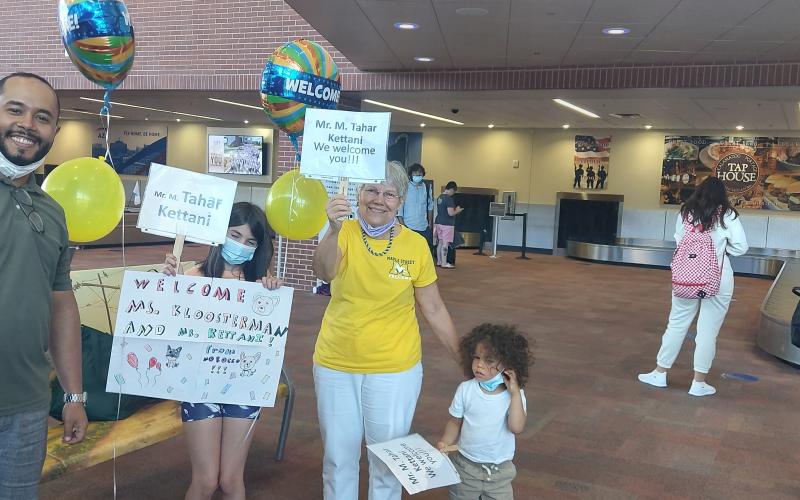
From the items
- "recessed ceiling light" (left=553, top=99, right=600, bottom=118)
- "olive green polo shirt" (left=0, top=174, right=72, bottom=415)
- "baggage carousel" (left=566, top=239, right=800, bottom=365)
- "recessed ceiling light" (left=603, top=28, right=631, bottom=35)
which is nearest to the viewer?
"olive green polo shirt" (left=0, top=174, right=72, bottom=415)

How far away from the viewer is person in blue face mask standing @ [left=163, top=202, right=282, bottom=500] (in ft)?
9.45

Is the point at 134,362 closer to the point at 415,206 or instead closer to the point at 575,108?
the point at 415,206

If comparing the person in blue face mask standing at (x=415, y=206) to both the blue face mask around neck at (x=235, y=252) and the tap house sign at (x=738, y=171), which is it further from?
the tap house sign at (x=738, y=171)

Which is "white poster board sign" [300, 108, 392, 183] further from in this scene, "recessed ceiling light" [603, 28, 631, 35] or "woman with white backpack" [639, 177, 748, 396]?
"recessed ceiling light" [603, 28, 631, 35]

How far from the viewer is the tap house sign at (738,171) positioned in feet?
58.2

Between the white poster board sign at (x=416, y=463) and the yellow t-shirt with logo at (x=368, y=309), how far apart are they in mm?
302

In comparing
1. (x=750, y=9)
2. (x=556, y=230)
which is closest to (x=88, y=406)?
(x=750, y=9)

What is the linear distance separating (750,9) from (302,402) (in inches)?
210

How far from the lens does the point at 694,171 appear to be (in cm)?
1819

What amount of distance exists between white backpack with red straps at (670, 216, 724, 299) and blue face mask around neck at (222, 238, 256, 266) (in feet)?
13.4

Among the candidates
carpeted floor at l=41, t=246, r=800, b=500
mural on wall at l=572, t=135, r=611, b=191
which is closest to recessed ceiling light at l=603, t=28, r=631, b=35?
carpeted floor at l=41, t=246, r=800, b=500

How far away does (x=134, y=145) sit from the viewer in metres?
23.7

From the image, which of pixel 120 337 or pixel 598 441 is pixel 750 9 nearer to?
pixel 598 441

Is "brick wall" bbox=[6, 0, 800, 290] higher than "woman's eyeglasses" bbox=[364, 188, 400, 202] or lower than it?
higher
